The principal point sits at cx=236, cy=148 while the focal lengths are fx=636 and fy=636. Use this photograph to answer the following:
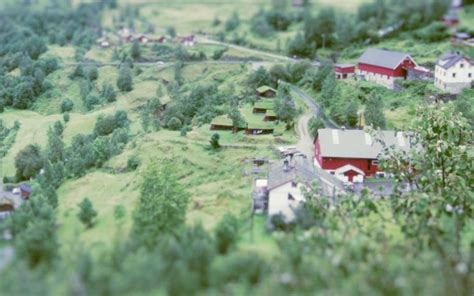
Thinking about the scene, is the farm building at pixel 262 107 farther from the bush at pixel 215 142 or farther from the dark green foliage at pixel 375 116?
the bush at pixel 215 142

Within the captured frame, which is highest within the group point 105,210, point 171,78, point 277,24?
point 277,24

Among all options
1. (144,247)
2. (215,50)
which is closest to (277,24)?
(215,50)

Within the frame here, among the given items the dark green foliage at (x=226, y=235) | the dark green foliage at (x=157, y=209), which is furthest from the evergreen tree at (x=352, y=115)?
the dark green foliage at (x=226, y=235)

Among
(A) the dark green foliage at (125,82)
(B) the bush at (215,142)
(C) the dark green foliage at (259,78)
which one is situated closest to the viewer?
(B) the bush at (215,142)

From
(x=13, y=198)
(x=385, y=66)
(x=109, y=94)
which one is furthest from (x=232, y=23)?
(x=13, y=198)

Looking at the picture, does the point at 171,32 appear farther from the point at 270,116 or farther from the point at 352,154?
the point at 352,154

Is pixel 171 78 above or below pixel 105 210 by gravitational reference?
above

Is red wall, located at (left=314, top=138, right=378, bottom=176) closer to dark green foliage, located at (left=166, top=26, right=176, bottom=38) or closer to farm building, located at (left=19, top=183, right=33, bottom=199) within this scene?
farm building, located at (left=19, top=183, right=33, bottom=199)

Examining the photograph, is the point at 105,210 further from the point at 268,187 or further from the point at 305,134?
the point at 305,134
